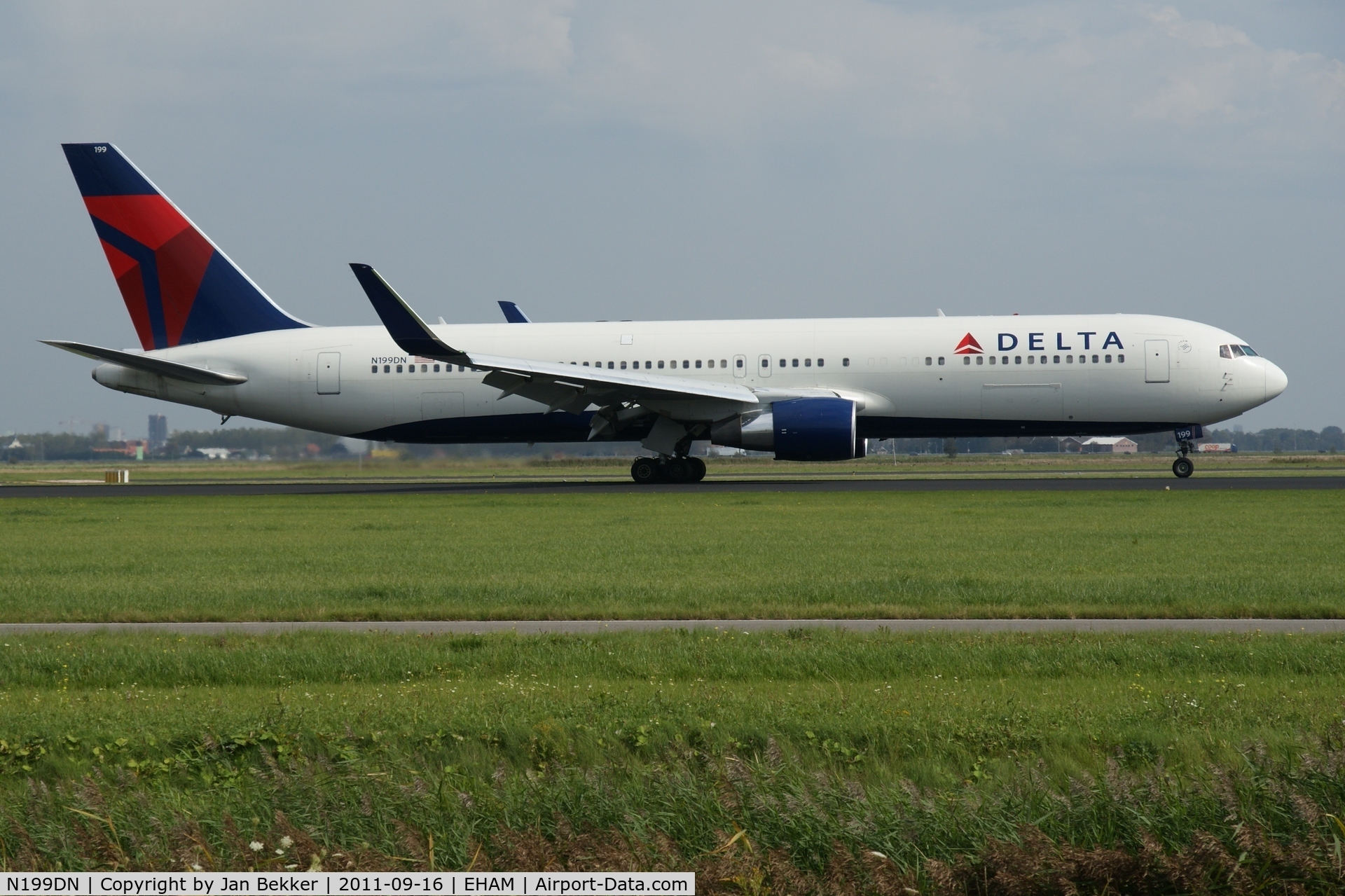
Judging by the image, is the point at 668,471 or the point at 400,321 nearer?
the point at 400,321

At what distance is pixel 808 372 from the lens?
34.2m

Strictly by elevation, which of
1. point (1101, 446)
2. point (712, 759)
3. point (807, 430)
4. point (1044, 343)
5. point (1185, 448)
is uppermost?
point (1044, 343)

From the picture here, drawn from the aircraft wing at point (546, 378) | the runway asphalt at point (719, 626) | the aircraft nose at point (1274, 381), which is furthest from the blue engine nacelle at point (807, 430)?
the runway asphalt at point (719, 626)

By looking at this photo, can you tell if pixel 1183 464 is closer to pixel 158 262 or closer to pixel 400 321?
pixel 400 321

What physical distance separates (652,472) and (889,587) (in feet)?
73.8

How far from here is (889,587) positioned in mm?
13422

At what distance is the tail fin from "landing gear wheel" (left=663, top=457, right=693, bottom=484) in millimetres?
13173

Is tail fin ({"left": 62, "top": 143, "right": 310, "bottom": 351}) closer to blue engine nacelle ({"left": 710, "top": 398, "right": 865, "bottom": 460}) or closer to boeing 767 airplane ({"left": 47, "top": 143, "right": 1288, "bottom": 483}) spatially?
boeing 767 airplane ({"left": 47, "top": 143, "right": 1288, "bottom": 483})

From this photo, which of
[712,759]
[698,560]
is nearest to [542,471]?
[698,560]

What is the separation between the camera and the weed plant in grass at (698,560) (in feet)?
40.9

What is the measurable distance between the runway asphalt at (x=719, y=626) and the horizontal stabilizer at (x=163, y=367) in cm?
2379

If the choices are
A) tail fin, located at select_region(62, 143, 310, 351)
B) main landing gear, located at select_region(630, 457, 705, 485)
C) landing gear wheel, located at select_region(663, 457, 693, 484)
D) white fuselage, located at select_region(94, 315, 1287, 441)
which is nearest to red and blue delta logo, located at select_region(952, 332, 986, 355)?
white fuselage, located at select_region(94, 315, 1287, 441)

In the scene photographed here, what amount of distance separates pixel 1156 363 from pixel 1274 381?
11.8ft

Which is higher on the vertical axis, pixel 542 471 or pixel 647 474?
pixel 647 474
